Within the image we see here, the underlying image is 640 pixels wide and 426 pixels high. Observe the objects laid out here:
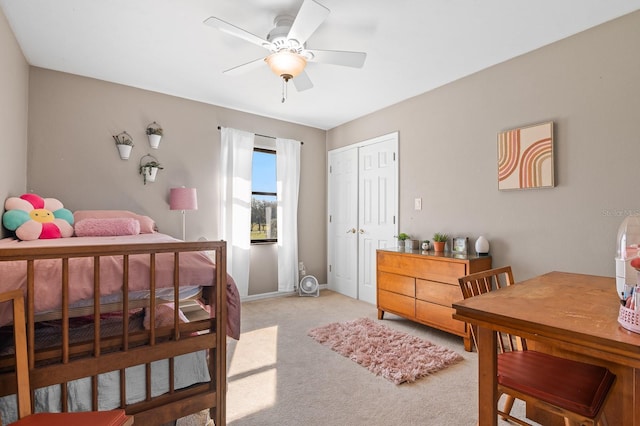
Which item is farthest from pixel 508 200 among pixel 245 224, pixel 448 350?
pixel 245 224

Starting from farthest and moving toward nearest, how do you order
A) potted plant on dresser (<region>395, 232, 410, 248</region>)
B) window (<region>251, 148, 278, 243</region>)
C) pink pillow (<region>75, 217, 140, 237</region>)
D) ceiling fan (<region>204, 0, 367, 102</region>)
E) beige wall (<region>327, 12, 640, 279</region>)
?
window (<region>251, 148, 278, 243</region>), potted plant on dresser (<region>395, 232, 410, 248</region>), pink pillow (<region>75, 217, 140, 237</region>), beige wall (<region>327, 12, 640, 279</region>), ceiling fan (<region>204, 0, 367, 102</region>)

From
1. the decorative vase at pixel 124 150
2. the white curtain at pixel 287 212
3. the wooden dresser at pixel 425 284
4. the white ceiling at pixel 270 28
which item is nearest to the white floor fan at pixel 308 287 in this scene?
the white curtain at pixel 287 212

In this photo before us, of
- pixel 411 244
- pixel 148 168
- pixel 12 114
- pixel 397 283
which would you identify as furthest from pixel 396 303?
pixel 12 114

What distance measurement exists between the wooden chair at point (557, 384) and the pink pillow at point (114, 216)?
9.47ft

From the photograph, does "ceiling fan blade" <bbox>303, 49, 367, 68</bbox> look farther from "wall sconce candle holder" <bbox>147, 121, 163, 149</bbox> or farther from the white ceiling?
"wall sconce candle holder" <bbox>147, 121, 163, 149</bbox>

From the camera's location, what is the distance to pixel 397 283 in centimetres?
332

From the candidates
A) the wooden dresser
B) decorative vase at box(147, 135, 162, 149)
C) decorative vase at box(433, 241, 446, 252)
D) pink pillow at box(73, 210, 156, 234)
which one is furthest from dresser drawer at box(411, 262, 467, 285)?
decorative vase at box(147, 135, 162, 149)

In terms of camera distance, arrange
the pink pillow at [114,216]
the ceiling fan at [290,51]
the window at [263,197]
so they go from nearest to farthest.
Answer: the ceiling fan at [290,51], the pink pillow at [114,216], the window at [263,197]

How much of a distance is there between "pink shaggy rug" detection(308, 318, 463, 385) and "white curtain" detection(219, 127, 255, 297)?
144 cm

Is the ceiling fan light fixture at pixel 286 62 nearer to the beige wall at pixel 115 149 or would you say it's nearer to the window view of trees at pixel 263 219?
the beige wall at pixel 115 149

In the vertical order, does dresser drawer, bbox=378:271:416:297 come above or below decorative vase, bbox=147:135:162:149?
below

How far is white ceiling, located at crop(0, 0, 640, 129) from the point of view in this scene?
2.12 m

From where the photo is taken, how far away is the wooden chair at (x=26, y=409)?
1004mm

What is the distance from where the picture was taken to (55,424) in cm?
99
